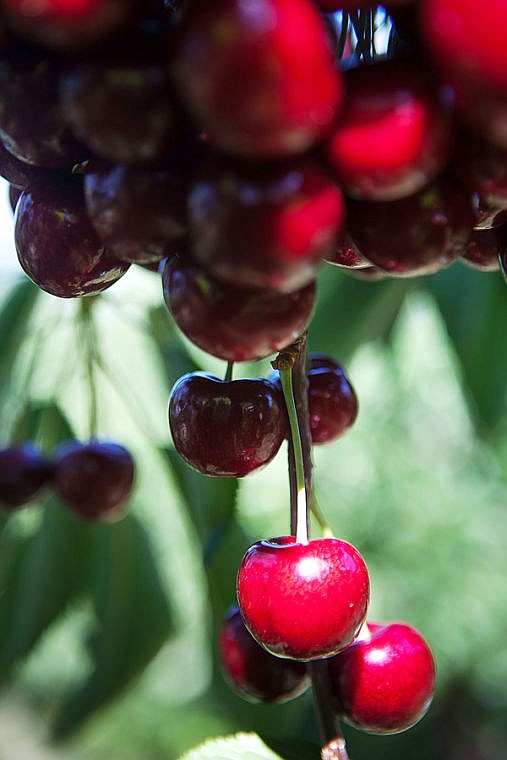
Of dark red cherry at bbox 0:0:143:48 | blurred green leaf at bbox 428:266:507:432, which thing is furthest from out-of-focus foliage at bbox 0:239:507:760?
dark red cherry at bbox 0:0:143:48

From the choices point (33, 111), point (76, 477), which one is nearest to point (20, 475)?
point (76, 477)

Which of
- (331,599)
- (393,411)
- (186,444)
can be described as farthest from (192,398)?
(393,411)

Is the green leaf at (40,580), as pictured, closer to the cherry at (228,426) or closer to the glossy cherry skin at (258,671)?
the glossy cherry skin at (258,671)

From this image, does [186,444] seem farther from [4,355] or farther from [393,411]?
[393,411]

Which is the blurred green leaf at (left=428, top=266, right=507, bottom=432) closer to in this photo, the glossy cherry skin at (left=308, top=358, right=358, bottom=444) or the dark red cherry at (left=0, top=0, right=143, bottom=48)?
the glossy cherry skin at (left=308, top=358, right=358, bottom=444)

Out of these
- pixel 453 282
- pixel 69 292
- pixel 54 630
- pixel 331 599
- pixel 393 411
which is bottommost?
pixel 393 411

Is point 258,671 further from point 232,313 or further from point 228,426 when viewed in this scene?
point 232,313
